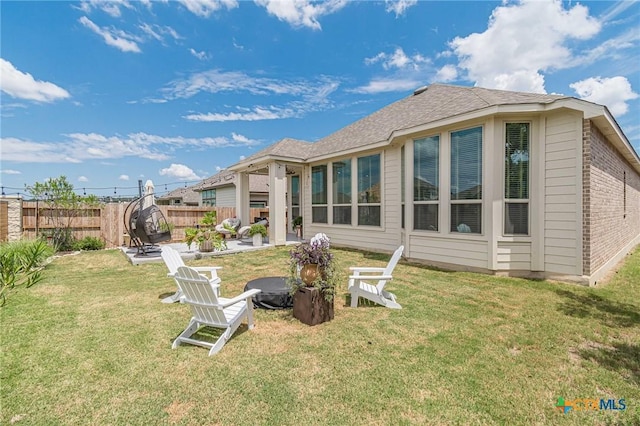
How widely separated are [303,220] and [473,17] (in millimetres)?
9265

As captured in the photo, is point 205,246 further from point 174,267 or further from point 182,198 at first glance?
point 182,198

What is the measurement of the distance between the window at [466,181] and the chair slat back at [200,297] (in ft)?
19.4

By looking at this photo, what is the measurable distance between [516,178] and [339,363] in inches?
230

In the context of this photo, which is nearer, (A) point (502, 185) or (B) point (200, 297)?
(B) point (200, 297)

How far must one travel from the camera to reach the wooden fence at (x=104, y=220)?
33.3ft

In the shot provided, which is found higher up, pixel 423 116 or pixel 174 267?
pixel 423 116

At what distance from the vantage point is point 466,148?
21.9ft

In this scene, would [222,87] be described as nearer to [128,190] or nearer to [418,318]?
[128,190]

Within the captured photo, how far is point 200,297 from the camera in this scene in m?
3.37

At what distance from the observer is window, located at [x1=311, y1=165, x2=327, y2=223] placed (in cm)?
1129

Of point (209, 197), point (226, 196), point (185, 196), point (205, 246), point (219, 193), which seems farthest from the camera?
point (185, 196)

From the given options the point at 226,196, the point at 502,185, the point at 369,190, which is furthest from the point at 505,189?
the point at 226,196

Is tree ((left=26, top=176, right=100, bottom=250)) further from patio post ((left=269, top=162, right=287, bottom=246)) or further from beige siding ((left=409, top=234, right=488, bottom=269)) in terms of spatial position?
beige siding ((left=409, top=234, right=488, bottom=269))

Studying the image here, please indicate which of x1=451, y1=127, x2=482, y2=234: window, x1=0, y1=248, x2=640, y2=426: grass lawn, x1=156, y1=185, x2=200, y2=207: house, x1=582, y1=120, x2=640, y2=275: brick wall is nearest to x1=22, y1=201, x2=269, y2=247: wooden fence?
x1=0, y1=248, x2=640, y2=426: grass lawn
